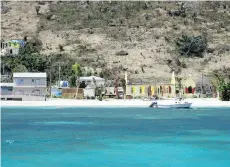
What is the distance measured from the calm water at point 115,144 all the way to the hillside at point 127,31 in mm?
58598

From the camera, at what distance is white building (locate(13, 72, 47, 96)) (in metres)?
94.6

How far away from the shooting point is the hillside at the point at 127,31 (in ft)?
391

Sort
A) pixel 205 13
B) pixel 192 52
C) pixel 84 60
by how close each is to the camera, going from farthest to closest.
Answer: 1. pixel 205 13
2. pixel 192 52
3. pixel 84 60

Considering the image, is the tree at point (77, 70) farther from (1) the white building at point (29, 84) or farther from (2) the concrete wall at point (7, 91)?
(2) the concrete wall at point (7, 91)

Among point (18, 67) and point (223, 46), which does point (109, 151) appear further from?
point (223, 46)

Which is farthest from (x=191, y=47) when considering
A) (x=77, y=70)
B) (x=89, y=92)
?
(x=89, y=92)

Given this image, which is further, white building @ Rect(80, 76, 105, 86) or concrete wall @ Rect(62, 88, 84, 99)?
white building @ Rect(80, 76, 105, 86)

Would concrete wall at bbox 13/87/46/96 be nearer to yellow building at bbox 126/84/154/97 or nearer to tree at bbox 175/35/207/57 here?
yellow building at bbox 126/84/154/97

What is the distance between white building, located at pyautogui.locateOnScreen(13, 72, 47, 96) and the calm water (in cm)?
3904

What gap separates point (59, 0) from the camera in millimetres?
157250

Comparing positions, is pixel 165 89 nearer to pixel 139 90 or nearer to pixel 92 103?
pixel 139 90

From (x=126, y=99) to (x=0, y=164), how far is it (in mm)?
65726

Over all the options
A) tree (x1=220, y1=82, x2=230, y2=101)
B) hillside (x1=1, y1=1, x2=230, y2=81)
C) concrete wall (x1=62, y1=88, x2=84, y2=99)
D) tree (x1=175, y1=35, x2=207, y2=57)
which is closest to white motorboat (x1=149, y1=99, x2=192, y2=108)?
tree (x1=220, y1=82, x2=230, y2=101)

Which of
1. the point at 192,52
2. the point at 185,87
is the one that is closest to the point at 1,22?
the point at 192,52
